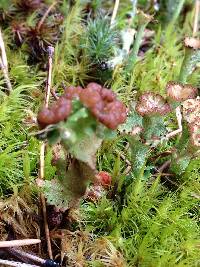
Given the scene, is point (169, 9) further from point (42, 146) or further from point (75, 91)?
point (75, 91)

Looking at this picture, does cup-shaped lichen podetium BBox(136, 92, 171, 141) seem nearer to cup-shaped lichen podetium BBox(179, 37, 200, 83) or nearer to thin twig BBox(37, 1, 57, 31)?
cup-shaped lichen podetium BBox(179, 37, 200, 83)

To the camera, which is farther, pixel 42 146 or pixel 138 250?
pixel 42 146

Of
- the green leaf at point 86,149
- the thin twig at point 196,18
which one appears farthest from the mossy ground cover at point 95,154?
the thin twig at point 196,18

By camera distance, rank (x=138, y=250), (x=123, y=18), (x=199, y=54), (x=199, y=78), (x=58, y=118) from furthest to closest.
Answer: (x=123, y=18) < (x=199, y=78) < (x=199, y=54) < (x=138, y=250) < (x=58, y=118)

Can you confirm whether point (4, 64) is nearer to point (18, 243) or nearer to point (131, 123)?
point (131, 123)

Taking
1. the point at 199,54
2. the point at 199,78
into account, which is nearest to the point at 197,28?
the point at 199,78

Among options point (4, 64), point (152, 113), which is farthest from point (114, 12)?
point (152, 113)

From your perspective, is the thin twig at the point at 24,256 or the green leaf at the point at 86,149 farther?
the thin twig at the point at 24,256

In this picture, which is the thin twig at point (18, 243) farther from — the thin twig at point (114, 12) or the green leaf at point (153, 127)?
the thin twig at point (114, 12)
